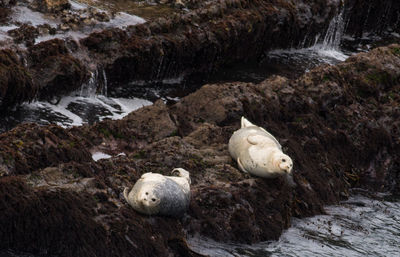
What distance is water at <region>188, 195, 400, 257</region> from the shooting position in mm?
9797

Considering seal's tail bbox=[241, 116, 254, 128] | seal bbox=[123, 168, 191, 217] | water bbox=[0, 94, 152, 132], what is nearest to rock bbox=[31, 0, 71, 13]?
water bbox=[0, 94, 152, 132]

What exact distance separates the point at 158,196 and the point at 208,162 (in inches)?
89.4

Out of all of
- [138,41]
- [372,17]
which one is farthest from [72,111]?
[372,17]

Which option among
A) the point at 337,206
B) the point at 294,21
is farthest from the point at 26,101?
the point at 294,21

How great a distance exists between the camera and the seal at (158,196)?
28.9 ft

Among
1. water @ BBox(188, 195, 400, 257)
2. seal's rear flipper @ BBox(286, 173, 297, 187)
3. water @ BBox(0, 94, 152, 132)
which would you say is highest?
seal's rear flipper @ BBox(286, 173, 297, 187)

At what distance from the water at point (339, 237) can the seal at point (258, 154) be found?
0.92 meters

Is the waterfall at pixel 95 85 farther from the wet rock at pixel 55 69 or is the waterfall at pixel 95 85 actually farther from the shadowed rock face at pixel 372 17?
the shadowed rock face at pixel 372 17

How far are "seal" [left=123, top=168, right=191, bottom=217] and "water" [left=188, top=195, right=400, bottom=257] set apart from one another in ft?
1.89

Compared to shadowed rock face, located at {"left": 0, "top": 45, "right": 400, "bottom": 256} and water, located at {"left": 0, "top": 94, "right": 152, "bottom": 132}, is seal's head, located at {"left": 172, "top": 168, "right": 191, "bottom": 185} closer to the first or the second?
shadowed rock face, located at {"left": 0, "top": 45, "right": 400, "bottom": 256}

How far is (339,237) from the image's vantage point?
11.1 metres

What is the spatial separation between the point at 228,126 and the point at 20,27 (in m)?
5.49

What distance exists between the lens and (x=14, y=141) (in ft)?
30.8

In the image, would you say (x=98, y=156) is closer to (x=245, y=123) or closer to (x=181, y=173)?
(x=181, y=173)
